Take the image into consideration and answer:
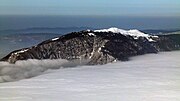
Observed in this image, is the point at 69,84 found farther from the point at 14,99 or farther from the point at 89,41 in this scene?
the point at 89,41

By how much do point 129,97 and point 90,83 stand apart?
7.52 ft

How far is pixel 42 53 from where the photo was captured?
59.5ft

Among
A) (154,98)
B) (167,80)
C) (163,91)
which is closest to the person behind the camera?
(154,98)

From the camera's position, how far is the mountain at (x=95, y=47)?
16.8 metres

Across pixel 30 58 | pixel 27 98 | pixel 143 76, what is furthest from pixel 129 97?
pixel 30 58

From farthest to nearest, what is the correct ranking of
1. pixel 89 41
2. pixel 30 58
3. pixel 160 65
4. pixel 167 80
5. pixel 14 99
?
pixel 89 41 → pixel 30 58 → pixel 160 65 → pixel 167 80 → pixel 14 99

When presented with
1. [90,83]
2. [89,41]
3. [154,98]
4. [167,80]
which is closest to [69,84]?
[90,83]

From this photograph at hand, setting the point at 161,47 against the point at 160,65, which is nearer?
the point at 160,65

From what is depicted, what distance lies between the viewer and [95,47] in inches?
739

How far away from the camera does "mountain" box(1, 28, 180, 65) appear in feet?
55.3

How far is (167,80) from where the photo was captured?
8305mm

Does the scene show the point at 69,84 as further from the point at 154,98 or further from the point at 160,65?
the point at 160,65

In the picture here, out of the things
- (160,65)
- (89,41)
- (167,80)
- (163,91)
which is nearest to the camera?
(163,91)

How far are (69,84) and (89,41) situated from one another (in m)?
10.7
